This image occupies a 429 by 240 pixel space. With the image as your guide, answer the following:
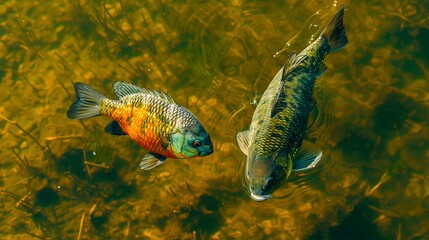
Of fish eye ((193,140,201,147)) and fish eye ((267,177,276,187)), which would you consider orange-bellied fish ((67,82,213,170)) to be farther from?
fish eye ((267,177,276,187))

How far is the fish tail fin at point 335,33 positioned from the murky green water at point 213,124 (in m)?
1.08

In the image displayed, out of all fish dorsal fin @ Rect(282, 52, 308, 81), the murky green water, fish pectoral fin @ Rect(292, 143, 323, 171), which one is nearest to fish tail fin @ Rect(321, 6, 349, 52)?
fish dorsal fin @ Rect(282, 52, 308, 81)

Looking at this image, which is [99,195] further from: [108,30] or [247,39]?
[247,39]

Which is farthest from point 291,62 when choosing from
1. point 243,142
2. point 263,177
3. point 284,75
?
point 263,177

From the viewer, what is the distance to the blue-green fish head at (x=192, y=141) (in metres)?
3.88

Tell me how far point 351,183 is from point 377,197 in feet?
1.26

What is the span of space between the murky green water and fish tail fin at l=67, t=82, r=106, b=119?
1647 millimetres

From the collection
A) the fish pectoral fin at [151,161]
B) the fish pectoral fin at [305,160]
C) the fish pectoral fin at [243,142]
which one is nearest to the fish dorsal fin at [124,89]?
the fish pectoral fin at [151,161]

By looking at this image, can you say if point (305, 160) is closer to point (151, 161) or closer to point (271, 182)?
point (271, 182)

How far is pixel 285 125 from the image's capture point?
407 centimetres

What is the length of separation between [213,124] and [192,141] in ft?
6.45

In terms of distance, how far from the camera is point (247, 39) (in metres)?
6.12

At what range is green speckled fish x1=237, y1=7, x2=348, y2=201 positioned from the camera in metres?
3.83

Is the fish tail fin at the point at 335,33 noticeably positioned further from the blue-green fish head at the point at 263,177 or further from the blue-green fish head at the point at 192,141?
the blue-green fish head at the point at 192,141
